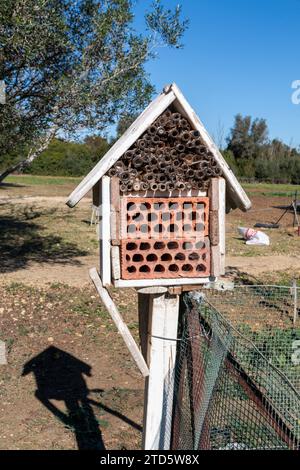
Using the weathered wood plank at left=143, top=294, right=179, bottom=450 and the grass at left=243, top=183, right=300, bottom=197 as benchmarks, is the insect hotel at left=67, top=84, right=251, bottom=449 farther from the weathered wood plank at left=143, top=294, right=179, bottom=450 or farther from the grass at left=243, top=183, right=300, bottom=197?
the grass at left=243, top=183, right=300, bottom=197

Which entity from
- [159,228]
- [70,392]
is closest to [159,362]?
[159,228]

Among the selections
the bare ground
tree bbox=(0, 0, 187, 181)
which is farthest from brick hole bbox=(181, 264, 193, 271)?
tree bbox=(0, 0, 187, 181)

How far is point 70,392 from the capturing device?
6.42 m

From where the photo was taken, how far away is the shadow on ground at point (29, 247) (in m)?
13.2

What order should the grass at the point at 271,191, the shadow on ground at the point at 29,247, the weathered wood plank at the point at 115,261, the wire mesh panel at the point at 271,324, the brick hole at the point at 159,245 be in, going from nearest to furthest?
the weathered wood plank at the point at 115,261 → the brick hole at the point at 159,245 → the wire mesh panel at the point at 271,324 → the shadow on ground at the point at 29,247 → the grass at the point at 271,191

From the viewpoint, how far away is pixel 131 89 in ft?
36.8

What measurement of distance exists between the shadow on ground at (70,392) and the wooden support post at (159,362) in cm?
188

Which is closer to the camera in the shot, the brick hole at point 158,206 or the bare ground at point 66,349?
the brick hole at point 158,206

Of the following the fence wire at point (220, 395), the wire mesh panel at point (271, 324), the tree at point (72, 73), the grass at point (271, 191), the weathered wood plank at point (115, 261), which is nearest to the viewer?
the fence wire at point (220, 395)

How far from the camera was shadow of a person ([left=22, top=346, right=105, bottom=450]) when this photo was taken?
5.47 m

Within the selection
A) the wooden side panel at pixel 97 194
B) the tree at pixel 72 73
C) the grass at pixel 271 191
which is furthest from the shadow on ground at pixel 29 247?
the grass at pixel 271 191

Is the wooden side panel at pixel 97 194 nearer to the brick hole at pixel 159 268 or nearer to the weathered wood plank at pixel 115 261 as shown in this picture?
the weathered wood plank at pixel 115 261

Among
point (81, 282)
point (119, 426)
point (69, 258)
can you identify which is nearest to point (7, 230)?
point (69, 258)

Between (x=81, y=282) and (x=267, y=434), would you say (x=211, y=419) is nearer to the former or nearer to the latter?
(x=267, y=434)
